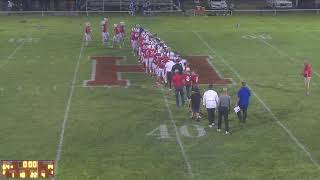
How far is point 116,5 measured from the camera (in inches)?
2194

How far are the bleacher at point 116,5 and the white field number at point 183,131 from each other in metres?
37.9

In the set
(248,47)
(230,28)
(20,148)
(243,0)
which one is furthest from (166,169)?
(243,0)

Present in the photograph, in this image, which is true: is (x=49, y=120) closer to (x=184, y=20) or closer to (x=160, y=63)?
(x=160, y=63)

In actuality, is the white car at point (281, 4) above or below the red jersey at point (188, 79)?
above

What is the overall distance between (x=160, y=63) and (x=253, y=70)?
5233 millimetres

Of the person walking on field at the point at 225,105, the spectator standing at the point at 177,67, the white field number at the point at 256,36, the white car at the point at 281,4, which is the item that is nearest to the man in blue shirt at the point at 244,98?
the person walking on field at the point at 225,105

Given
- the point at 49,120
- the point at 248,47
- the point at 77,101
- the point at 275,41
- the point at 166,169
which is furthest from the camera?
the point at 275,41

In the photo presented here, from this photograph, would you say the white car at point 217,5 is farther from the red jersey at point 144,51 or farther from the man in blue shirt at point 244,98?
the man in blue shirt at point 244,98

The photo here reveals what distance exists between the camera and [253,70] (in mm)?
26484

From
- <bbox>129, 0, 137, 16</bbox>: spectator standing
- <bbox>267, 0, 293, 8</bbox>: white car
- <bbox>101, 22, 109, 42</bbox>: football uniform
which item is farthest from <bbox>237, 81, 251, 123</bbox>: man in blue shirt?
<bbox>267, 0, 293, 8</bbox>: white car

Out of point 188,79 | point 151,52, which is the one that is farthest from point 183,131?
point 151,52

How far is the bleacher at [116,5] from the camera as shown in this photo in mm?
54812
